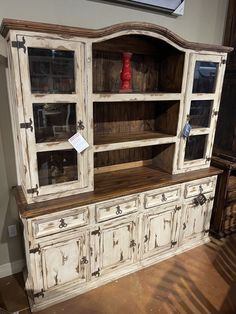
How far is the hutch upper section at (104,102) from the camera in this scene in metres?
1.35

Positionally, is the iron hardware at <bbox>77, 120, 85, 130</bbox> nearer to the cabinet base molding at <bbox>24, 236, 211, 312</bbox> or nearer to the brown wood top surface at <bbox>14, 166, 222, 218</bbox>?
the brown wood top surface at <bbox>14, 166, 222, 218</bbox>

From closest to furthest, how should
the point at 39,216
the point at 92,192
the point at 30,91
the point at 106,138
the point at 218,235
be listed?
the point at 30,91
the point at 39,216
the point at 92,192
the point at 106,138
the point at 218,235

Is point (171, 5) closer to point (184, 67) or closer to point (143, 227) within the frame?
point (184, 67)

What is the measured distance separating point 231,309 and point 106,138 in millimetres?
1530

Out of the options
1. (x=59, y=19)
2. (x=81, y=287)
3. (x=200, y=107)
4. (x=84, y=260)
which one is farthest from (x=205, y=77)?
(x=81, y=287)

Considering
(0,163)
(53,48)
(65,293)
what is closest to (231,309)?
(65,293)

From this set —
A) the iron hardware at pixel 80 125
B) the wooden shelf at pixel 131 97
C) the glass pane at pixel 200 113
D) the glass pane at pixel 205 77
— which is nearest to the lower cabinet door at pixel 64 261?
the iron hardware at pixel 80 125

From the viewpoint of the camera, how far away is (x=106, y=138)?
1889 millimetres

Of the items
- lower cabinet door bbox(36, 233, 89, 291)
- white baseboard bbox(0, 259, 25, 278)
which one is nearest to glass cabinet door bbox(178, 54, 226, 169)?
lower cabinet door bbox(36, 233, 89, 291)

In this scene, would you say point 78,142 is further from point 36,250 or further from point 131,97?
point 36,250

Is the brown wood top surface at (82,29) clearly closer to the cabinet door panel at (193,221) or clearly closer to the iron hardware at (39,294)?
the cabinet door panel at (193,221)

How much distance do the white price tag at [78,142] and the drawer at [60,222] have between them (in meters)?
0.40

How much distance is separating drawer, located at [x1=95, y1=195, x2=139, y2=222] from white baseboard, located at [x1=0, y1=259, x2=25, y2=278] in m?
0.87

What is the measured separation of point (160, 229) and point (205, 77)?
1308 mm
